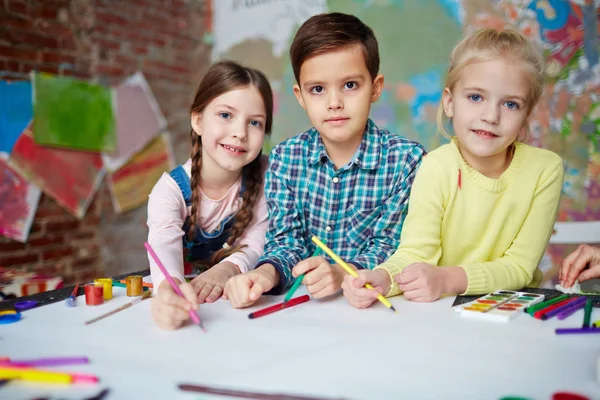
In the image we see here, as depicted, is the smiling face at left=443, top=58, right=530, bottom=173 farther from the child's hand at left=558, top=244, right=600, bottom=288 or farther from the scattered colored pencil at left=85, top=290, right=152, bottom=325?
the scattered colored pencil at left=85, top=290, right=152, bottom=325

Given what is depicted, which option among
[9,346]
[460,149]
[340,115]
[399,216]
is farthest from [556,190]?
[9,346]

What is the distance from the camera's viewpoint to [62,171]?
2.59 metres

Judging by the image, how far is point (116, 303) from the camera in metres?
0.96

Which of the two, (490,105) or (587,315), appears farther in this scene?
(490,105)

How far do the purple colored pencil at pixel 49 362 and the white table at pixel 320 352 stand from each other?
0.05 feet

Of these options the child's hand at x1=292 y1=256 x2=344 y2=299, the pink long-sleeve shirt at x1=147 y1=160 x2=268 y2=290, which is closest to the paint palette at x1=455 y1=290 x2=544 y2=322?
the child's hand at x1=292 y1=256 x2=344 y2=299

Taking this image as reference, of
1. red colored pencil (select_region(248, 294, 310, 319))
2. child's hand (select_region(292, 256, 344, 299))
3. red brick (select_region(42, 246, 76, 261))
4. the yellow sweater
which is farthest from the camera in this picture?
red brick (select_region(42, 246, 76, 261))

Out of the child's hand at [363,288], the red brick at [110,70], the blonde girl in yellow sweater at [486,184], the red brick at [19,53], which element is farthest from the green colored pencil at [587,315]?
the red brick at [110,70]

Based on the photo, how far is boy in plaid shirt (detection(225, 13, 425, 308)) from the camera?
1.23 m

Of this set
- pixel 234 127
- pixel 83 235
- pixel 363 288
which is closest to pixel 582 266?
pixel 363 288

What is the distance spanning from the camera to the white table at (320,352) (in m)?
0.59

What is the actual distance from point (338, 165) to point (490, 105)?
411 millimetres

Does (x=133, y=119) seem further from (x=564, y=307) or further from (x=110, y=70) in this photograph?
(x=564, y=307)

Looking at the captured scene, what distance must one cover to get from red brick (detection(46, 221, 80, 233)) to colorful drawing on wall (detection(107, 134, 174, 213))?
26 cm
